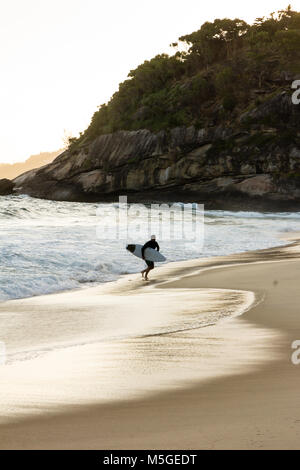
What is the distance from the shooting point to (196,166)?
72688mm

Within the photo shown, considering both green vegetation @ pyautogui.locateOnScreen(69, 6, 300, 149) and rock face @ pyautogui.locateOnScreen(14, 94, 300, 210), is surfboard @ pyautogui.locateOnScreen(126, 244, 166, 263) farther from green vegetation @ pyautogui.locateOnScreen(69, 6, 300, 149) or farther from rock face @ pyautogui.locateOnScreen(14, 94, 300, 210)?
green vegetation @ pyautogui.locateOnScreen(69, 6, 300, 149)

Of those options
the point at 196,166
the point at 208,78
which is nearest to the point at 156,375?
the point at 196,166

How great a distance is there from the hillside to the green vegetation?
16 cm

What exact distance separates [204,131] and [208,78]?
508 inches

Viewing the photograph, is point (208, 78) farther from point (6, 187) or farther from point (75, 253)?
point (75, 253)

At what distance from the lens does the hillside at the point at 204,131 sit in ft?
229

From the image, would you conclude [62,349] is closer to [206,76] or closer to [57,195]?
[57,195]

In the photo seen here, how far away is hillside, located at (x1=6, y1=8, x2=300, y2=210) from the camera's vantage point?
2751 inches

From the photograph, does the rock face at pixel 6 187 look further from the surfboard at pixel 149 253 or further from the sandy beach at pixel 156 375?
the sandy beach at pixel 156 375

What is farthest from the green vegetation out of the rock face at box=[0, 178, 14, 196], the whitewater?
the whitewater

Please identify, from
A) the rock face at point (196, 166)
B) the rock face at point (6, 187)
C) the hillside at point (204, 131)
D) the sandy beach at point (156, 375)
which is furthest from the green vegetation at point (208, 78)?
the sandy beach at point (156, 375)

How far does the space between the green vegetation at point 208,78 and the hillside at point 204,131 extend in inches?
6.4

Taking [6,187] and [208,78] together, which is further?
[6,187]
